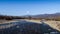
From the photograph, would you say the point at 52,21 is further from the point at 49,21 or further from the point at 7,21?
the point at 7,21

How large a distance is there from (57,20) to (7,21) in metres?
11.1

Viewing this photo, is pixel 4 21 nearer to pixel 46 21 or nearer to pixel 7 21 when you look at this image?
pixel 7 21

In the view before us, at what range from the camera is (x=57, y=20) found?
123 feet

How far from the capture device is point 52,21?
36.9 meters

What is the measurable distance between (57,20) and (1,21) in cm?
1210

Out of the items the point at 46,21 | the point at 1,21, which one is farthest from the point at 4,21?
the point at 46,21

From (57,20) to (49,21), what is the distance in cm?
174

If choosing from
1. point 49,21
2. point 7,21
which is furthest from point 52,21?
point 7,21

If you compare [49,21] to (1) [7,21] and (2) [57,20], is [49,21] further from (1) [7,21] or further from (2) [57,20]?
(1) [7,21]

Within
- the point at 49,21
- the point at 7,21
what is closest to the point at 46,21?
the point at 49,21

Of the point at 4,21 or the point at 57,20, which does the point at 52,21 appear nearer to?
the point at 57,20

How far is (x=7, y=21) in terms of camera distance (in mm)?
39062

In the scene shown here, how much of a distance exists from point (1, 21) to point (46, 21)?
32.7 ft

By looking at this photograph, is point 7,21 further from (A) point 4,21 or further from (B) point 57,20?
(B) point 57,20
